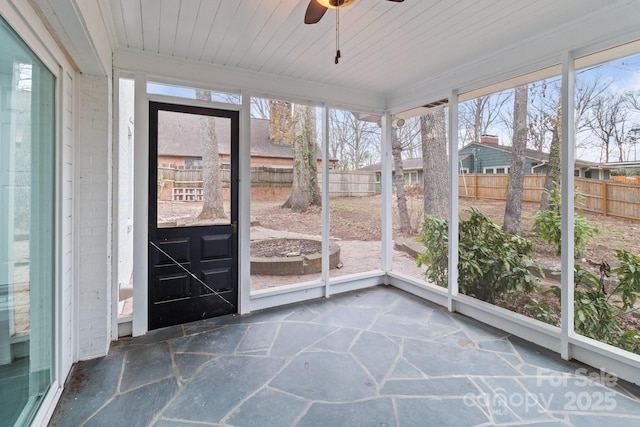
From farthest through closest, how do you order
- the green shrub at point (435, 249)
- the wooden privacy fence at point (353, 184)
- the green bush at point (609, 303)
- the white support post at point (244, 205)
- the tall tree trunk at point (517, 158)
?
1. the wooden privacy fence at point (353, 184)
2. the green shrub at point (435, 249)
3. the white support post at point (244, 205)
4. the tall tree trunk at point (517, 158)
5. the green bush at point (609, 303)

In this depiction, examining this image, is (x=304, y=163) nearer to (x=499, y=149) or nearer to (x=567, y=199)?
(x=499, y=149)

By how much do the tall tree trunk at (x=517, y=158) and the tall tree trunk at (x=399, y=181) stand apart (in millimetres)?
1442

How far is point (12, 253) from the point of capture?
142cm

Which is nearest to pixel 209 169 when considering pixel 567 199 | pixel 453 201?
pixel 453 201

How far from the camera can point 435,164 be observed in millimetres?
3990

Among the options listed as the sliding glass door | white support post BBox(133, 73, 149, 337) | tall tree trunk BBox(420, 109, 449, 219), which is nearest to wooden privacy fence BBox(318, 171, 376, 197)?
tall tree trunk BBox(420, 109, 449, 219)

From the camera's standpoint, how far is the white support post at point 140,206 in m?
2.90

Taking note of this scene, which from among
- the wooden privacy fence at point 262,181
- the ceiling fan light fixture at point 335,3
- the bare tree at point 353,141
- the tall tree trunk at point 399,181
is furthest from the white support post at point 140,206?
the tall tree trunk at point 399,181

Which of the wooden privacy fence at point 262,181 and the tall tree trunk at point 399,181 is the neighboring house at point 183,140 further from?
the tall tree trunk at point 399,181

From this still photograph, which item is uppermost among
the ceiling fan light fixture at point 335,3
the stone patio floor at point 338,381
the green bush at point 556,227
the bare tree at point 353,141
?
the ceiling fan light fixture at point 335,3

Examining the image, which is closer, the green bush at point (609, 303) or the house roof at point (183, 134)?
the green bush at point (609, 303)

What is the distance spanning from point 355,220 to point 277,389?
2.94m

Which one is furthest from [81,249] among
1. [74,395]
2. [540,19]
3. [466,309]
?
[540,19]

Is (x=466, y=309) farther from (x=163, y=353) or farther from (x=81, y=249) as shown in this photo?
(x=81, y=249)
